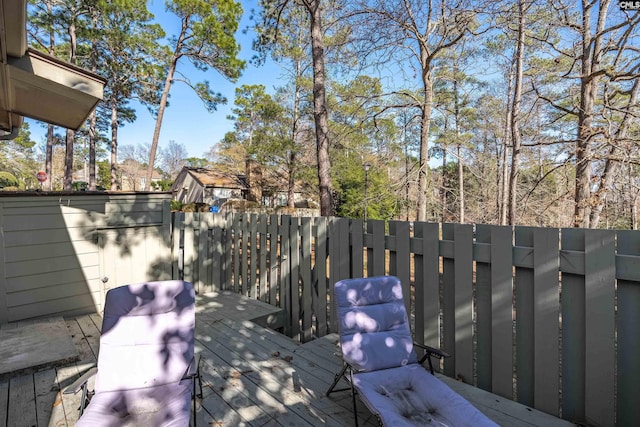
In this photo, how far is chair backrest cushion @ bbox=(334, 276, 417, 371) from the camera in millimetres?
2197

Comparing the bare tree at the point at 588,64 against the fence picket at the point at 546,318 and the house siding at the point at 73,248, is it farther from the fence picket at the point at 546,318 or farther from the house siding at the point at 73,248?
the house siding at the point at 73,248

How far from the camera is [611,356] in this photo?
1.77 meters

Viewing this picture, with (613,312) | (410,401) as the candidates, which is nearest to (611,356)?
(613,312)

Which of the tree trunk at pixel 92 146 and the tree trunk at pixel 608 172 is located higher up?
the tree trunk at pixel 92 146

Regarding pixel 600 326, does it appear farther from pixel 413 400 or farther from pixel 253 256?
pixel 253 256

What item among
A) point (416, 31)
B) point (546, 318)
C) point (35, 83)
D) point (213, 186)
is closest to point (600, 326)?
point (546, 318)

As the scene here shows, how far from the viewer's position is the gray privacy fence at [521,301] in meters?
1.76

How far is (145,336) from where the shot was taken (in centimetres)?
212

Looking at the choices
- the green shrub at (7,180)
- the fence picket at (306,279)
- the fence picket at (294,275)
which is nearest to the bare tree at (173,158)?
the green shrub at (7,180)

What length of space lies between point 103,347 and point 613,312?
3.18 m

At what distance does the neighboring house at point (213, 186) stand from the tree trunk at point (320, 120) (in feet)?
63.8

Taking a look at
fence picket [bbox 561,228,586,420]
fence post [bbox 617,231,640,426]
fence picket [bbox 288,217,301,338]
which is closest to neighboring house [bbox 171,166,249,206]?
fence picket [bbox 288,217,301,338]

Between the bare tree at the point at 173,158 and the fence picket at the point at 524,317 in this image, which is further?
the bare tree at the point at 173,158

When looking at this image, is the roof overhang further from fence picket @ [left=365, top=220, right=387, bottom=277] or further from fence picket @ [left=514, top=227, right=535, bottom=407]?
fence picket @ [left=514, top=227, right=535, bottom=407]
